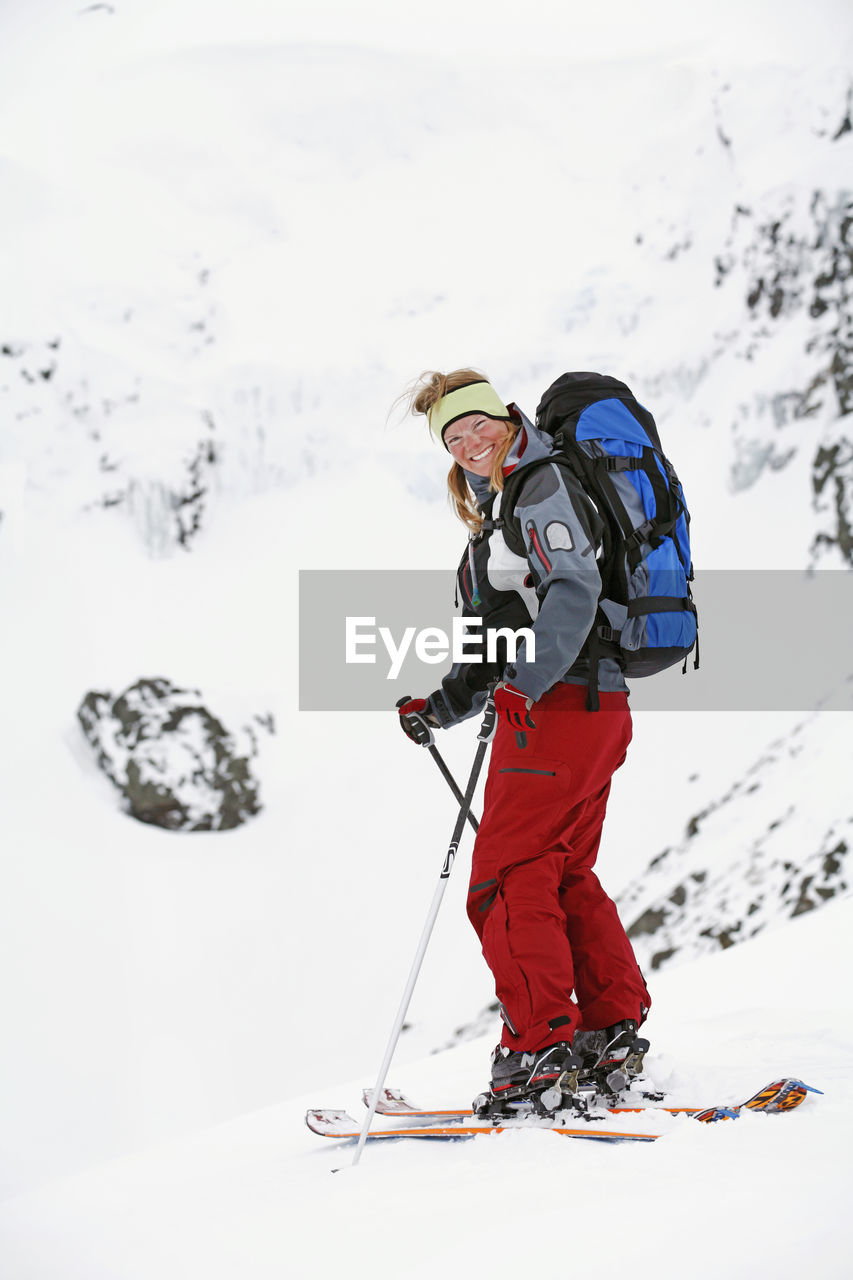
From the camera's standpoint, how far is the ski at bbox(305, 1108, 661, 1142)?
5.43 ft

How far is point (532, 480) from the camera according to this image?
202cm

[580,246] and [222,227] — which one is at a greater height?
[222,227]

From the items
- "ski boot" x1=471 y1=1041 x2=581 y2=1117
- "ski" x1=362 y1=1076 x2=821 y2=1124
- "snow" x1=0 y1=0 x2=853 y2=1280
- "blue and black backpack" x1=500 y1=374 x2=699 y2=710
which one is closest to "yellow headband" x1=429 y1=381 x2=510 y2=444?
"blue and black backpack" x1=500 y1=374 x2=699 y2=710

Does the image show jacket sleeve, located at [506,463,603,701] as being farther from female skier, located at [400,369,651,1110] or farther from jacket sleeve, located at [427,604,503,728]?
jacket sleeve, located at [427,604,503,728]

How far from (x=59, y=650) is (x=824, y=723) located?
504 inches

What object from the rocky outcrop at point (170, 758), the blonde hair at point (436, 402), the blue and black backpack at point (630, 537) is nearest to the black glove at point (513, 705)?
the blue and black backpack at point (630, 537)

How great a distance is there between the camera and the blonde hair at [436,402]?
209 cm

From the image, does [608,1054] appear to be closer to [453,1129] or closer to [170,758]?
[453,1129]

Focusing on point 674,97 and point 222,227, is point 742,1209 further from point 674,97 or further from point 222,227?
point 674,97

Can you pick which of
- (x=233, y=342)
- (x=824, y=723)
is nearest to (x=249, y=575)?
(x=233, y=342)

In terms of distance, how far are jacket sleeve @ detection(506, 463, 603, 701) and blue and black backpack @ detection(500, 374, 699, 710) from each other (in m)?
0.11

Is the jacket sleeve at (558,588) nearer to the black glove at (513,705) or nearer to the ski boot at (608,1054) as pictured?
the black glove at (513,705)

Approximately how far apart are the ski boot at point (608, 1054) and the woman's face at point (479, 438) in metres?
1.37

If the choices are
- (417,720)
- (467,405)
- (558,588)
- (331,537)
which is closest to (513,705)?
(558,588)
